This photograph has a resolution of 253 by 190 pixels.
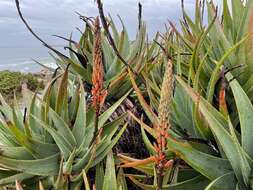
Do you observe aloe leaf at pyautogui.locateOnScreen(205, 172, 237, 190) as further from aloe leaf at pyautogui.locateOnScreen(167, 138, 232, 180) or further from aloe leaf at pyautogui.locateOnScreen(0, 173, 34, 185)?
aloe leaf at pyautogui.locateOnScreen(0, 173, 34, 185)

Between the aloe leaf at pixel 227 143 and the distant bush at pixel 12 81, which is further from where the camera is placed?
the distant bush at pixel 12 81

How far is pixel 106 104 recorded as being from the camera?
7.46 feet

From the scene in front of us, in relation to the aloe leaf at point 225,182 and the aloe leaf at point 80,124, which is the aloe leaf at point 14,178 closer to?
the aloe leaf at point 80,124

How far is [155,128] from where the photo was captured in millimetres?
1222

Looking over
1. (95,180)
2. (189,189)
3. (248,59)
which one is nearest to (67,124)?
(95,180)

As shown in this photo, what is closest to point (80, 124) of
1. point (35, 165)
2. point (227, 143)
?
point (35, 165)

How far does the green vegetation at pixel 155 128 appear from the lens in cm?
137

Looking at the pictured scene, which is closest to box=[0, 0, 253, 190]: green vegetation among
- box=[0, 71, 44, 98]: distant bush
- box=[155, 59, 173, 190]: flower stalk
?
box=[155, 59, 173, 190]: flower stalk

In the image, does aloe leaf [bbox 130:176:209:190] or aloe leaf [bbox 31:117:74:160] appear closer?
aloe leaf [bbox 130:176:209:190]

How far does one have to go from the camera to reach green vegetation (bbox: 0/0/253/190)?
1369 millimetres

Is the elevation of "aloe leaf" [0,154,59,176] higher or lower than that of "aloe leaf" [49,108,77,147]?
lower

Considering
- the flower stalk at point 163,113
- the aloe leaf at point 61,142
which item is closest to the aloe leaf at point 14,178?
the aloe leaf at point 61,142

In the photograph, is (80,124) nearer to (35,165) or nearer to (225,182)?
(35,165)

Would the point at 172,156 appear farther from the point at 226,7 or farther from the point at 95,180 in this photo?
the point at 226,7
